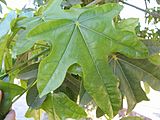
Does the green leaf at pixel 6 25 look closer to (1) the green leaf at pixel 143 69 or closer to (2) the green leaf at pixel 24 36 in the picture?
(2) the green leaf at pixel 24 36

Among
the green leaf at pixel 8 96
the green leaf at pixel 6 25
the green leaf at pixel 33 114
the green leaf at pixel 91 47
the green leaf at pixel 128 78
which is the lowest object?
the green leaf at pixel 33 114

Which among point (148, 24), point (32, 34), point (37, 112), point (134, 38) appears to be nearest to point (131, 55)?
point (134, 38)

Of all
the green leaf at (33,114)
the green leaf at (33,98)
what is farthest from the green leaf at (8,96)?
the green leaf at (33,114)

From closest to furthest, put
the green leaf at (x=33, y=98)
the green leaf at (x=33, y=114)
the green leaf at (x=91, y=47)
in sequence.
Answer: the green leaf at (x=91, y=47) < the green leaf at (x=33, y=98) < the green leaf at (x=33, y=114)

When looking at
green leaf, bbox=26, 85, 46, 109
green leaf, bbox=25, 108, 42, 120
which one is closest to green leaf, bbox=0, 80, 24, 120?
green leaf, bbox=26, 85, 46, 109

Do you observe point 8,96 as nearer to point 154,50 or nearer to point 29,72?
point 29,72

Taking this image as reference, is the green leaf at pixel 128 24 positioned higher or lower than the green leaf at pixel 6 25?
lower
